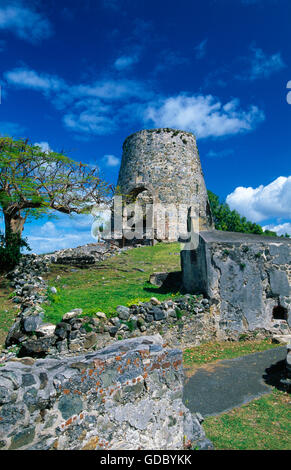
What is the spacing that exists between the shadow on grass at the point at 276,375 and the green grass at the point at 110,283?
3610 millimetres

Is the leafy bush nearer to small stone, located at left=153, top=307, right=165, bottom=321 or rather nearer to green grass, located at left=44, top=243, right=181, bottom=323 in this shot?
green grass, located at left=44, top=243, right=181, bottom=323

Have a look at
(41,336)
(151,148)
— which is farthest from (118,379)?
(151,148)

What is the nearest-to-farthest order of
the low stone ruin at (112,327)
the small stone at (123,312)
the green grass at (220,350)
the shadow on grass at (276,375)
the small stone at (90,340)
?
1. the shadow on grass at (276,375)
2. the low stone ruin at (112,327)
3. the small stone at (90,340)
4. the small stone at (123,312)
5. the green grass at (220,350)

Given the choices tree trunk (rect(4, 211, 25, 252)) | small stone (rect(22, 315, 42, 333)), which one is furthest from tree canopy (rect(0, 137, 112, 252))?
small stone (rect(22, 315, 42, 333))

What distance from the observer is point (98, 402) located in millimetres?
2816

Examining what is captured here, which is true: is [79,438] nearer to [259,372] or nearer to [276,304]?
[259,372]

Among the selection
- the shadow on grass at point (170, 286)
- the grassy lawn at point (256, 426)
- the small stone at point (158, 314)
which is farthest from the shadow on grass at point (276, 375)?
the shadow on grass at point (170, 286)

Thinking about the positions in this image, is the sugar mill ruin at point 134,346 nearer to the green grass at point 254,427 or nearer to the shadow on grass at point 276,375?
the green grass at point 254,427

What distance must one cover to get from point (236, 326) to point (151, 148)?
19.6m

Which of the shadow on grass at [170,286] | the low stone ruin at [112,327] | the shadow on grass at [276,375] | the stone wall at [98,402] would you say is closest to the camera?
the stone wall at [98,402]

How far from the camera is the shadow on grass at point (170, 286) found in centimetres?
1089

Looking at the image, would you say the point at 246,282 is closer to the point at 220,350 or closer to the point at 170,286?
the point at 220,350

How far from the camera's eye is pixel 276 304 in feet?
29.8

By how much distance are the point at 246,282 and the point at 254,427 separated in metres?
4.95
